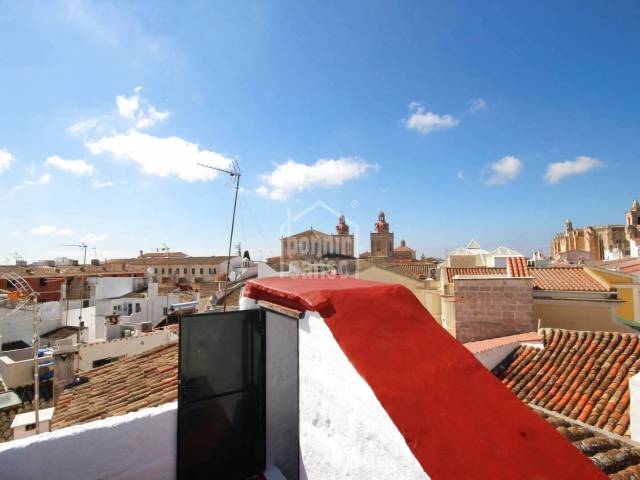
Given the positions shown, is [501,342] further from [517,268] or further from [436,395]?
[436,395]

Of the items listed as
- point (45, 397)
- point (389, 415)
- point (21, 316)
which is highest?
point (389, 415)

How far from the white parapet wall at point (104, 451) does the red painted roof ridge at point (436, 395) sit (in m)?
1.38

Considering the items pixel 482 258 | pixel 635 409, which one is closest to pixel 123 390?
pixel 635 409

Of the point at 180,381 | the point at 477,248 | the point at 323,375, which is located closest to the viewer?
the point at 323,375

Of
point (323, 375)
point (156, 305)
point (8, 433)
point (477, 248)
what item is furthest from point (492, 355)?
point (156, 305)

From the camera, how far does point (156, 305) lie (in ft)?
75.0

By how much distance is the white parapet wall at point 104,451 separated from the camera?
6.86 ft

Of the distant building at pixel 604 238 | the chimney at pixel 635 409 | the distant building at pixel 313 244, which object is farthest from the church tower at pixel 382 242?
the chimney at pixel 635 409

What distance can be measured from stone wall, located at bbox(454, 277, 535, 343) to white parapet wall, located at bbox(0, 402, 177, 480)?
824cm

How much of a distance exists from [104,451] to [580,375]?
7.43m

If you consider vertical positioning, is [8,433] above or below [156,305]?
below

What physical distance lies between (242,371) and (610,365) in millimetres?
7206

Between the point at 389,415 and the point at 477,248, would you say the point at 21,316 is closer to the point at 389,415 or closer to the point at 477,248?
the point at 389,415

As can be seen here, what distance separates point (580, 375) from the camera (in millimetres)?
6219
